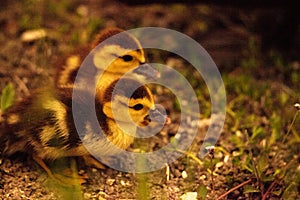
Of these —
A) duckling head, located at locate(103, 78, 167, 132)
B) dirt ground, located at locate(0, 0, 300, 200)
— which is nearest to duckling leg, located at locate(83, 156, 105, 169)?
dirt ground, located at locate(0, 0, 300, 200)

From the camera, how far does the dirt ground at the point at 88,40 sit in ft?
7.22

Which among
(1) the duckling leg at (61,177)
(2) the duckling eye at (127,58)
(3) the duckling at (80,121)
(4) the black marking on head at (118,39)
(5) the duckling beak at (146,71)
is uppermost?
(4) the black marking on head at (118,39)

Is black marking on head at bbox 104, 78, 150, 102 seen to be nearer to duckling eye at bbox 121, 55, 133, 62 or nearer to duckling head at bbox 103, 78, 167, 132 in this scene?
duckling head at bbox 103, 78, 167, 132

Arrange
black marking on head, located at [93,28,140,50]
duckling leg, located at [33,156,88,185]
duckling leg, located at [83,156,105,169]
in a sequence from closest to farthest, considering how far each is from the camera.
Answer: duckling leg, located at [33,156,88,185], duckling leg, located at [83,156,105,169], black marking on head, located at [93,28,140,50]

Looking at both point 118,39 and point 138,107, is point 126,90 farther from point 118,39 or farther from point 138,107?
point 118,39

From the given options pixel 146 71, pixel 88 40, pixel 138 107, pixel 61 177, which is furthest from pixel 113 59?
pixel 88 40

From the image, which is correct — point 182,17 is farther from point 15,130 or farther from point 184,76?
point 15,130

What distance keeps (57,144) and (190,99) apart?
0.89 m

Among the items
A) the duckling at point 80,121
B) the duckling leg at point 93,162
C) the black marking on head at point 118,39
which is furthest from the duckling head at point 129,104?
the black marking on head at point 118,39

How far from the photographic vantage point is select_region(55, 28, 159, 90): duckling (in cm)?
244

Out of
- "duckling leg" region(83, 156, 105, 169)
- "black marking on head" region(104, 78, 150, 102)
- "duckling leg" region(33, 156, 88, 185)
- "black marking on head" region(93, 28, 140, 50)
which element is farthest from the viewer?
"black marking on head" region(93, 28, 140, 50)

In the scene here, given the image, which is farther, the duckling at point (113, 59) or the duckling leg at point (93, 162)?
the duckling at point (113, 59)

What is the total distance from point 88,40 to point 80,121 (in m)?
1.11

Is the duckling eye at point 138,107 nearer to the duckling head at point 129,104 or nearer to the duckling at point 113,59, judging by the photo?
the duckling head at point 129,104
